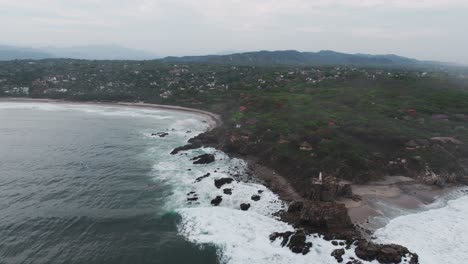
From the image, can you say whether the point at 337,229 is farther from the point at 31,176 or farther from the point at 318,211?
the point at 31,176

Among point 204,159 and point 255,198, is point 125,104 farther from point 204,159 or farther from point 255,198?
point 255,198

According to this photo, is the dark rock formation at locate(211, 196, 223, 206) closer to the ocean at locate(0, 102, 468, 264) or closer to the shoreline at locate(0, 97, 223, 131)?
the ocean at locate(0, 102, 468, 264)

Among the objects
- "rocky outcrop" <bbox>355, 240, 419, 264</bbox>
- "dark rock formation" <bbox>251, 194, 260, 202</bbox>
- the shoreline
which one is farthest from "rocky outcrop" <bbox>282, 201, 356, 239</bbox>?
the shoreline

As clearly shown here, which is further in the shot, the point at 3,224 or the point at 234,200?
the point at 234,200

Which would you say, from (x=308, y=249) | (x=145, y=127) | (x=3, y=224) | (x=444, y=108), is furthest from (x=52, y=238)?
(x=444, y=108)

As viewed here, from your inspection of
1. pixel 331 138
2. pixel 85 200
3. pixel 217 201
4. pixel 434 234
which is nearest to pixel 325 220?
pixel 434 234

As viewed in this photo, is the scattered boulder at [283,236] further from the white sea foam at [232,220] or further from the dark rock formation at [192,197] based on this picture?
the dark rock formation at [192,197]
